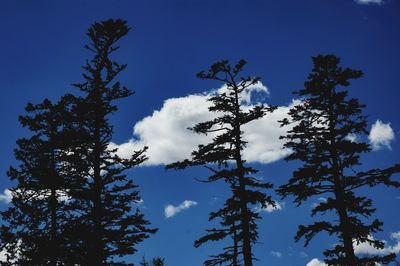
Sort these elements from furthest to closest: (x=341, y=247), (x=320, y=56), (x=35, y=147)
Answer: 1. (x=35, y=147)
2. (x=320, y=56)
3. (x=341, y=247)

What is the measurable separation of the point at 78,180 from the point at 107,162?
1504 millimetres

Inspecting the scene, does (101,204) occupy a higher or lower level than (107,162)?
lower

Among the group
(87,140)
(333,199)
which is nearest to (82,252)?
(87,140)

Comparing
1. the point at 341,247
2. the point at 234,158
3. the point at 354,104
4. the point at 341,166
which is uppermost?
the point at 354,104

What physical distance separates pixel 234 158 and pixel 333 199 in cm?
496

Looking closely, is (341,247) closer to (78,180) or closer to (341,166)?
(341,166)

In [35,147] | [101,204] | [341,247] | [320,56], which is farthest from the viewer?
[35,147]

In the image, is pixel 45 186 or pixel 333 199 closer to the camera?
pixel 333 199

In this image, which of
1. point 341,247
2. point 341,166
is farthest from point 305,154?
point 341,247

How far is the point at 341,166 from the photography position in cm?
1725

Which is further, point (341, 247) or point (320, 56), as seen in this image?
point (320, 56)

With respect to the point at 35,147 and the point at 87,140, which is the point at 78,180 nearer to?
the point at 87,140

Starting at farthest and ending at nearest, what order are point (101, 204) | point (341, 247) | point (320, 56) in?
point (320, 56)
point (101, 204)
point (341, 247)

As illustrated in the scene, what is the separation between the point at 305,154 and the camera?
17.9m
